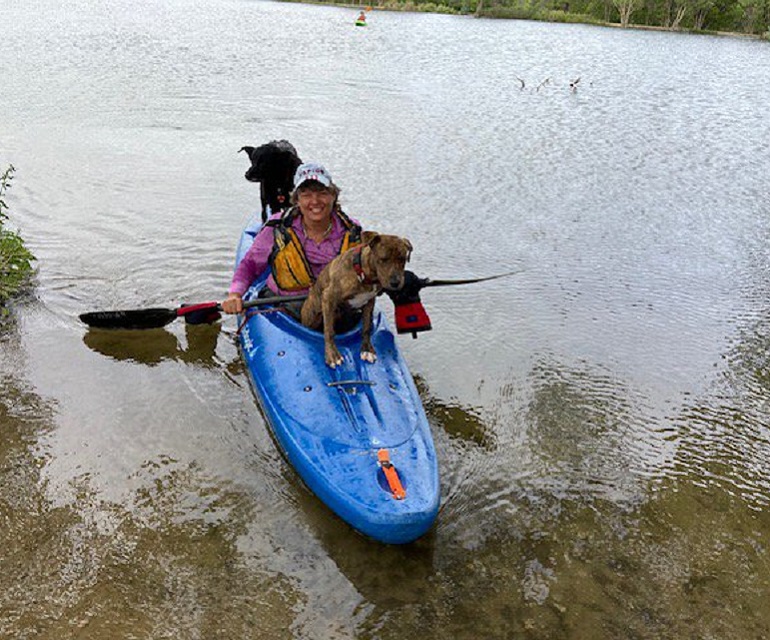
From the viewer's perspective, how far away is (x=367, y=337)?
4461mm

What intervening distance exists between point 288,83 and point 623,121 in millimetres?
8079

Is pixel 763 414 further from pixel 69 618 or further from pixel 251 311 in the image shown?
pixel 69 618

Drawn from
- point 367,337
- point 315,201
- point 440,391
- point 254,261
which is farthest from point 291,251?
point 440,391

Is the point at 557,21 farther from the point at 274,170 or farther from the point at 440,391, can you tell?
the point at 440,391

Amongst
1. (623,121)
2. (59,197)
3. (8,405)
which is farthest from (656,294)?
(623,121)

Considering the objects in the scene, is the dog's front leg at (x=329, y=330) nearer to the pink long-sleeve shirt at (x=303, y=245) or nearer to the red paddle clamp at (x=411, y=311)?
the pink long-sleeve shirt at (x=303, y=245)

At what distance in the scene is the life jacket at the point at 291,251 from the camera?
15.0 feet

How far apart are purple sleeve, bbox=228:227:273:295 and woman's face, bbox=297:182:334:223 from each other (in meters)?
0.44

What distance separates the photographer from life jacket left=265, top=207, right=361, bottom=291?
4.57 meters

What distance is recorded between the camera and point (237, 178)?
32.7 feet

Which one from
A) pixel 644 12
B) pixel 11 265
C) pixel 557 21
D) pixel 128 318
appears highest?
pixel 644 12

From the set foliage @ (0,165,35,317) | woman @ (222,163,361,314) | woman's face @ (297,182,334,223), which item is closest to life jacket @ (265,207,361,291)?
woman @ (222,163,361,314)

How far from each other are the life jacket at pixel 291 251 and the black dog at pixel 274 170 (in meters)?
1.46

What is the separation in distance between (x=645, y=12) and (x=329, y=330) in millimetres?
56899
